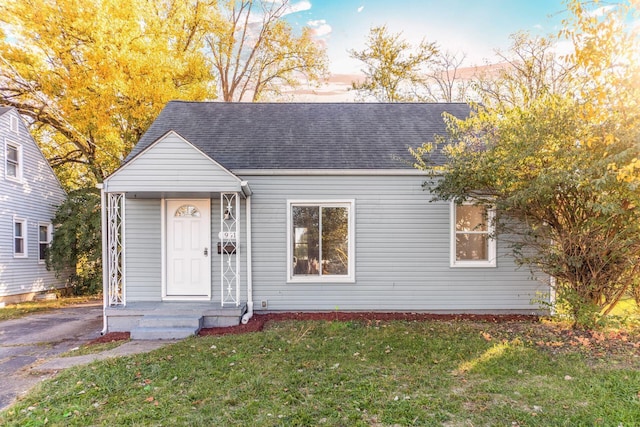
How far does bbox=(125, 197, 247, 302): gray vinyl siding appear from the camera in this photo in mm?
7285

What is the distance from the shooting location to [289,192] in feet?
24.6

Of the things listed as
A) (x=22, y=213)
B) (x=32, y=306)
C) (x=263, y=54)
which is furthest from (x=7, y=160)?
(x=263, y=54)

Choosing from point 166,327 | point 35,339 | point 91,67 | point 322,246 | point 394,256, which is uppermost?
point 91,67

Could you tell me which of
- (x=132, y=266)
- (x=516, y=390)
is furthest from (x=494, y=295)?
(x=132, y=266)

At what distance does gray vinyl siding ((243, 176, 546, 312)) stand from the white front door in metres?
1.18

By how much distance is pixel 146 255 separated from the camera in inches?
287

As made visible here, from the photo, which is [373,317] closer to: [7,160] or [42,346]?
[42,346]

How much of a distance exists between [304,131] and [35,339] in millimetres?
6898

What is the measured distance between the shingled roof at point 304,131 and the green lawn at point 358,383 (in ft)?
12.0

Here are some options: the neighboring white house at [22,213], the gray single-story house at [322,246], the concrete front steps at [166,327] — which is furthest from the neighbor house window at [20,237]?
the concrete front steps at [166,327]

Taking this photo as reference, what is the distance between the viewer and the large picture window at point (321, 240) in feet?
24.7

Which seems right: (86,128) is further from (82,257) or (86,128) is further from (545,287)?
(545,287)

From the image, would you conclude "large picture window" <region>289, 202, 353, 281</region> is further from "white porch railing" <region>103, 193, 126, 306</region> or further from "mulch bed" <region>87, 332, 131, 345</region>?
"white porch railing" <region>103, 193, 126, 306</region>

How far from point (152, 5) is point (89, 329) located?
13.5 m
